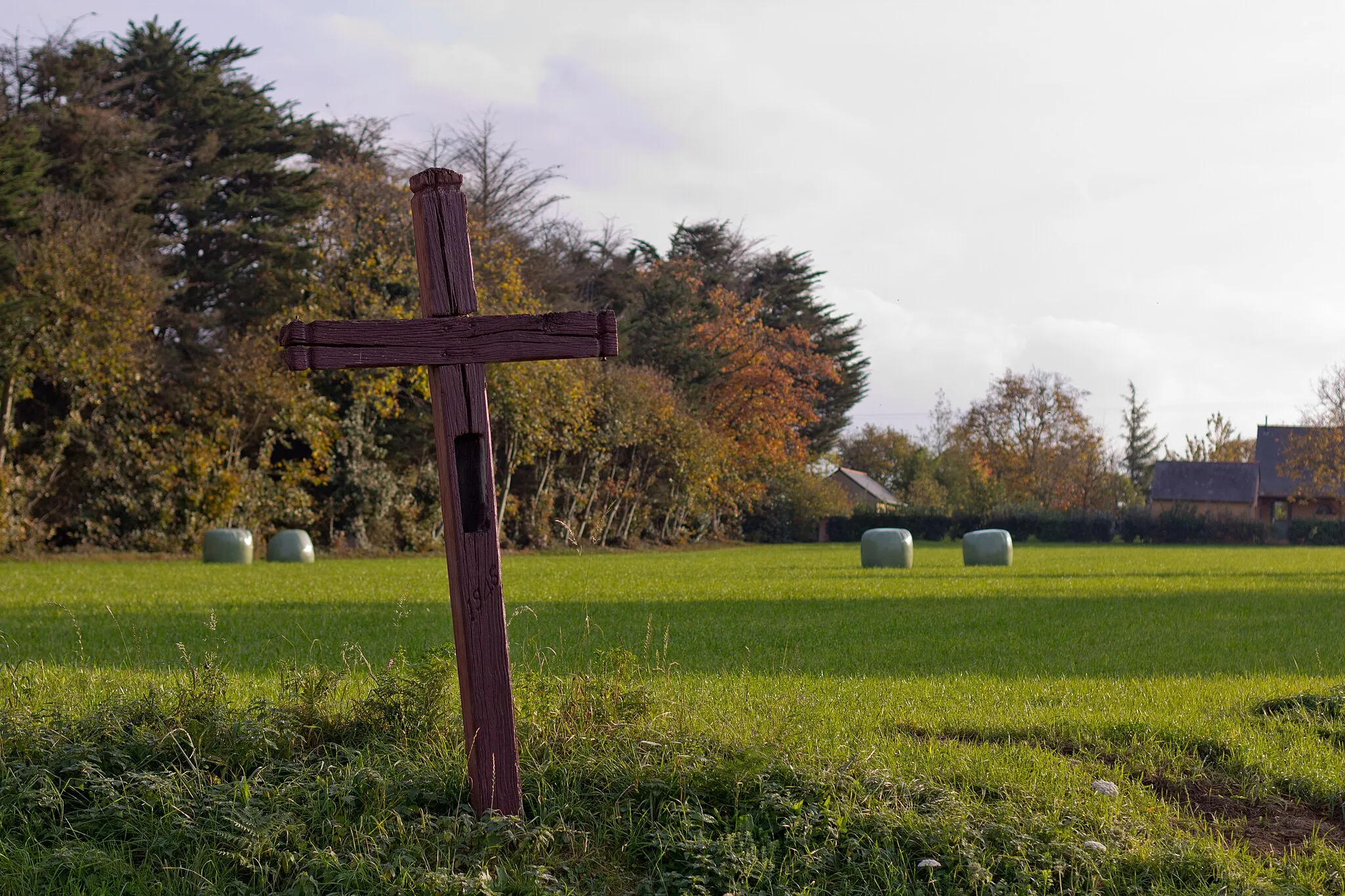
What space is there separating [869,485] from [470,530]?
67.7 m

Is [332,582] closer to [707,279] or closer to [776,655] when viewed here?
[776,655]

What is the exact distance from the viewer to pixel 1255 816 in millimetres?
4758

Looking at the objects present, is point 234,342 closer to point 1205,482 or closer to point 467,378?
point 467,378

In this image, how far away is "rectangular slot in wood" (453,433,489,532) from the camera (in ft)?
13.6

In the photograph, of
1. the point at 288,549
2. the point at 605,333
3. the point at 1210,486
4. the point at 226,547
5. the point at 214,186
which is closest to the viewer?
the point at 605,333

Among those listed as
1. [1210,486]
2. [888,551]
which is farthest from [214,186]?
[1210,486]

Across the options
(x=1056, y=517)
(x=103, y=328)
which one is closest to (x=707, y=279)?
(x=1056, y=517)

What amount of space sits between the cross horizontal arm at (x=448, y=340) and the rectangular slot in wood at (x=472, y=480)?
31 centimetres

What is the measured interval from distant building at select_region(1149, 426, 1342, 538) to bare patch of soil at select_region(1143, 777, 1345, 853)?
65.9 metres

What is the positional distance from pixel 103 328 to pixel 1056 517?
4157 cm

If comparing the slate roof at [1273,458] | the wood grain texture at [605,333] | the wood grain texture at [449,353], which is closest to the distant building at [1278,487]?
the slate roof at [1273,458]

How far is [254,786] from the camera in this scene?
4188 millimetres

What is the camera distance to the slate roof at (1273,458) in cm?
6662

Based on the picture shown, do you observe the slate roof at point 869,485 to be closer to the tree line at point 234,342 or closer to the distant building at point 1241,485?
the distant building at point 1241,485
